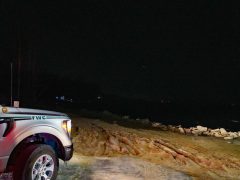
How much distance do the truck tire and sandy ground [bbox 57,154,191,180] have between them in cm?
111

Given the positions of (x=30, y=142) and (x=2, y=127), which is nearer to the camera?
(x=2, y=127)

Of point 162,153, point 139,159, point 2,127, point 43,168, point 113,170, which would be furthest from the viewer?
point 162,153

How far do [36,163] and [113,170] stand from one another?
2.74m

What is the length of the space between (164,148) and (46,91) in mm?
56714

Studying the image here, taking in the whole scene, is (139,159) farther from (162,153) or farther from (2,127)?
(2,127)

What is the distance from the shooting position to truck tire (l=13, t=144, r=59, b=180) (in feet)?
20.4

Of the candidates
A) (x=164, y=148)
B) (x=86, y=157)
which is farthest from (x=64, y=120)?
(x=164, y=148)

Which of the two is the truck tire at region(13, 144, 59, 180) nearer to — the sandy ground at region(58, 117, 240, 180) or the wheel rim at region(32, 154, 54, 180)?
the wheel rim at region(32, 154, 54, 180)

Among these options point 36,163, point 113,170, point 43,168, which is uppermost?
point 36,163

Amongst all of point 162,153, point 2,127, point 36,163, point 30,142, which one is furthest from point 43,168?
point 162,153

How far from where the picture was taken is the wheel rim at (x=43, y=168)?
6.45m

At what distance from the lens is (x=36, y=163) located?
6.43 meters

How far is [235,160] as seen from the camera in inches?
494

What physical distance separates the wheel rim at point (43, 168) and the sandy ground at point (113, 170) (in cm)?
108
